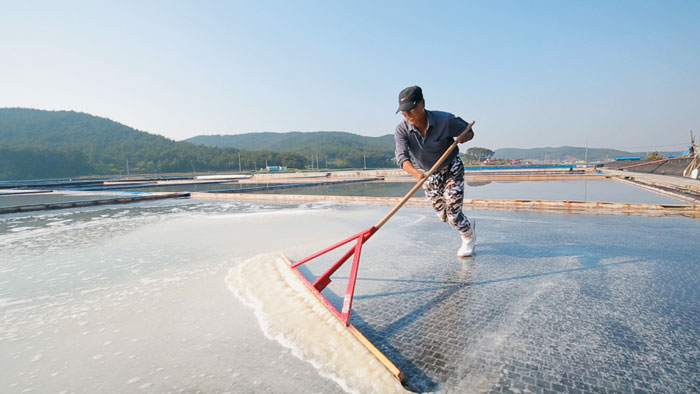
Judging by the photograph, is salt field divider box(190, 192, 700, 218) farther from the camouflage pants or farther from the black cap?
the black cap

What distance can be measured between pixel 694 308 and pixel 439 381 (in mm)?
1706

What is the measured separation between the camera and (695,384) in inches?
47.6

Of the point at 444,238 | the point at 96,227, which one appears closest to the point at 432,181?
the point at 444,238

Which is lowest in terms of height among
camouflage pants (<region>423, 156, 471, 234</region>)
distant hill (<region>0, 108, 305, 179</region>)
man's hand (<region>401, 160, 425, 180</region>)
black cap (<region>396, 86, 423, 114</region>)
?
camouflage pants (<region>423, 156, 471, 234</region>)

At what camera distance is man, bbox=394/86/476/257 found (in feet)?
8.03

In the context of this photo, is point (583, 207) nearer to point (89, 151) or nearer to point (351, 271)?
point (351, 271)

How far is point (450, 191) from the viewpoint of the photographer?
9.52ft

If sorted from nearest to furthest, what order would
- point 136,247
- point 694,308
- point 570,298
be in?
point 694,308, point 570,298, point 136,247

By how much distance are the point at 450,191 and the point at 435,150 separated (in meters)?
0.43

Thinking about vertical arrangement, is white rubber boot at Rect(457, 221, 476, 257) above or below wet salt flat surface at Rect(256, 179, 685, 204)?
above

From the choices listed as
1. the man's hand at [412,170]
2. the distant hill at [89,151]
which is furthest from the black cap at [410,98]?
the distant hill at [89,151]

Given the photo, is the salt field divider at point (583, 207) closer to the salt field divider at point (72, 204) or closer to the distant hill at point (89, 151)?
the salt field divider at point (72, 204)

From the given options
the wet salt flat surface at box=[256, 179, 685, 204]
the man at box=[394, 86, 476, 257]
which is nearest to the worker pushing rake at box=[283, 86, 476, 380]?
the man at box=[394, 86, 476, 257]

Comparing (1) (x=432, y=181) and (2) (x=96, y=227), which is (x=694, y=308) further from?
(2) (x=96, y=227)
